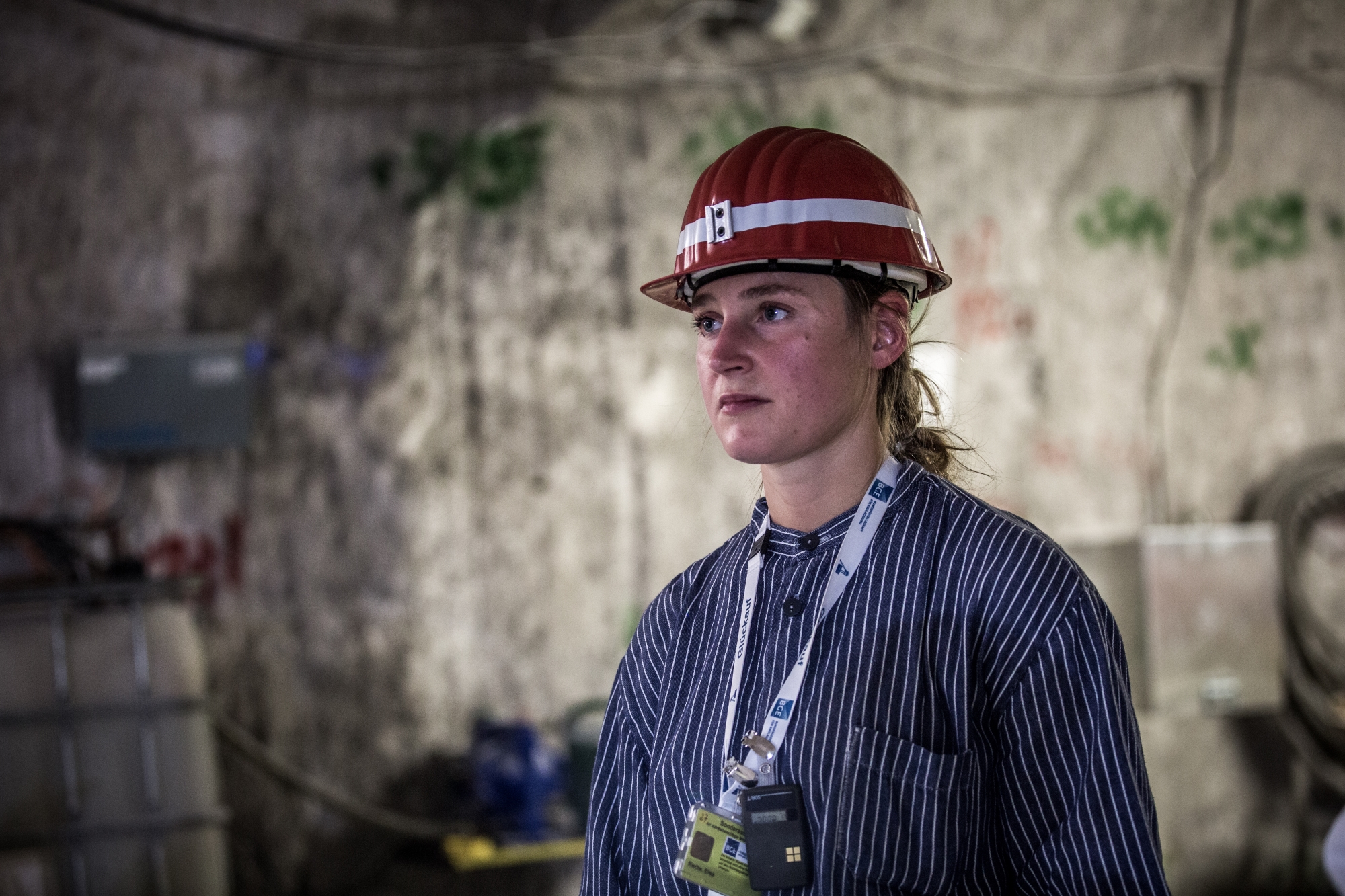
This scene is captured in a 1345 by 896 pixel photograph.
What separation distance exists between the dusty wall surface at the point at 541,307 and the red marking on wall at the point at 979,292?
0.04ft

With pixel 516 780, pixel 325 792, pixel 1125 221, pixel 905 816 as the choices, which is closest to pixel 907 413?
pixel 905 816

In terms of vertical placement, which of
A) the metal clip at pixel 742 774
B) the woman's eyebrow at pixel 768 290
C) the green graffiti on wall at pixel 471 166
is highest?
the green graffiti on wall at pixel 471 166

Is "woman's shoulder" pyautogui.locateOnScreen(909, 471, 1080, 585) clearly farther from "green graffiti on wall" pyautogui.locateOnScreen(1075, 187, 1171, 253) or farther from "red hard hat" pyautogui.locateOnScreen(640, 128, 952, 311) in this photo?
"green graffiti on wall" pyautogui.locateOnScreen(1075, 187, 1171, 253)

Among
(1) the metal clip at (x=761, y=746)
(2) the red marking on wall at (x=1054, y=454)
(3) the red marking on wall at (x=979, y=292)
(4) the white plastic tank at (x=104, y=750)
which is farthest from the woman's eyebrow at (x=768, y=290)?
(2) the red marking on wall at (x=1054, y=454)

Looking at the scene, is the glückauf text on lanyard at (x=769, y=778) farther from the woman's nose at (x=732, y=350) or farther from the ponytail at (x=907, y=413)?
the woman's nose at (x=732, y=350)

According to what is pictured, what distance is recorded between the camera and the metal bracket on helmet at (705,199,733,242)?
1522mm

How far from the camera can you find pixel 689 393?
170 inches

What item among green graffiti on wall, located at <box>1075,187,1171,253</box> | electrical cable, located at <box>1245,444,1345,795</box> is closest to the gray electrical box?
green graffiti on wall, located at <box>1075,187,1171,253</box>

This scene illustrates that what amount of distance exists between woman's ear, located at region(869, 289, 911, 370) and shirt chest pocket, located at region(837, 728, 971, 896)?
536 mm

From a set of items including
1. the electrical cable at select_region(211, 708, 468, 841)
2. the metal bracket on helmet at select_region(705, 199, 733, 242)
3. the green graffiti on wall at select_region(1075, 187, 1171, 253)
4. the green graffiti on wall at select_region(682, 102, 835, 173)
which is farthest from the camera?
the green graffiti on wall at select_region(1075, 187, 1171, 253)

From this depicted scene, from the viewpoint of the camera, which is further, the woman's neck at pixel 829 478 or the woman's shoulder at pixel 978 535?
the woman's neck at pixel 829 478

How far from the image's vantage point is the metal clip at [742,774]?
1.41 meters

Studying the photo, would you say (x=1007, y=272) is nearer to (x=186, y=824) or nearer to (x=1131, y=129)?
(x=1131, y=129)

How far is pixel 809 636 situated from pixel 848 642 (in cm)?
7
